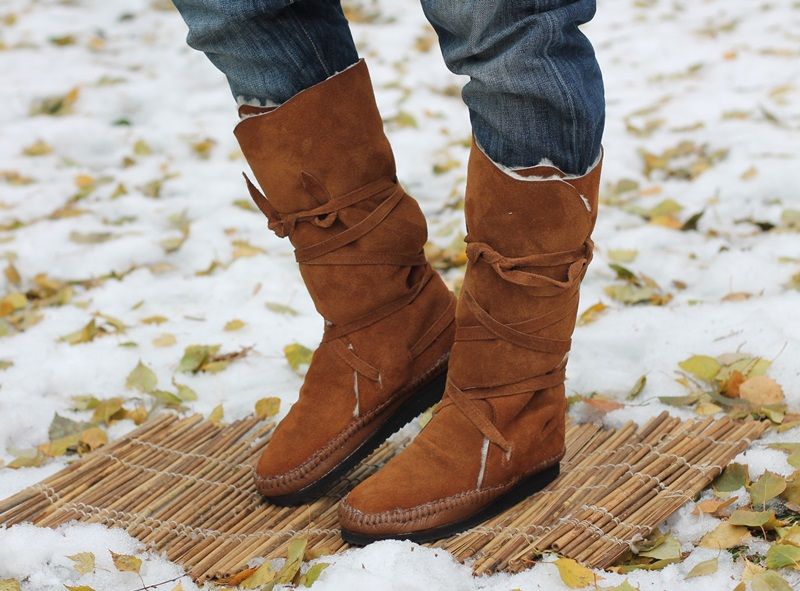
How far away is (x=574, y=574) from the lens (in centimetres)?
95

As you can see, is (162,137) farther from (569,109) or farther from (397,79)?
(569,109)

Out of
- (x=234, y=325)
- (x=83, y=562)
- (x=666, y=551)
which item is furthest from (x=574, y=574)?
(x=234, y=325)

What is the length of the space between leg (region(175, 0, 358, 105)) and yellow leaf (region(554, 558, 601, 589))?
664 millimetres

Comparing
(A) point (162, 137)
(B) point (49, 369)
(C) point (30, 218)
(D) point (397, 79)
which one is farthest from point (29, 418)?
(D) point (397, 79)

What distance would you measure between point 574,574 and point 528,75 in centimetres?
55

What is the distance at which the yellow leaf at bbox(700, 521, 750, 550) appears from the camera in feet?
3.24

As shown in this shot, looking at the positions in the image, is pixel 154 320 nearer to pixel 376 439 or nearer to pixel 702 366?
pixel 376 439

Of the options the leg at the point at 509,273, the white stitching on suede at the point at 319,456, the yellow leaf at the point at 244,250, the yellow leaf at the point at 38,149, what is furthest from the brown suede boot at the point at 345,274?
the yellow leaf at the point at 38,149

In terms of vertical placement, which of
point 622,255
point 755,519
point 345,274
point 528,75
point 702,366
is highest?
point 528,75

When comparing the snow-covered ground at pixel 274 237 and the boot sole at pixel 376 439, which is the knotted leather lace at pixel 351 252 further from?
the snow-covered ground at pixel 274 237

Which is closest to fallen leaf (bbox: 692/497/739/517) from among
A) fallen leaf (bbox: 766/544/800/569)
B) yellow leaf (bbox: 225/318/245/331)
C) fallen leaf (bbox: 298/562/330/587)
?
fallen leaf (bbox: 766/544/800/569)

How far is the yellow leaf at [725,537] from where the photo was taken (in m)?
0.99

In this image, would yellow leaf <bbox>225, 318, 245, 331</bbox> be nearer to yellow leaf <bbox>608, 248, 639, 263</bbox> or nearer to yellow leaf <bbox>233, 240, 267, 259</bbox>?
yellow leaf <bbox>233, 240, 267, 259</bbox>

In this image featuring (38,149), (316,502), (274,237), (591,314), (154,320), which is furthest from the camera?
(38,149)
